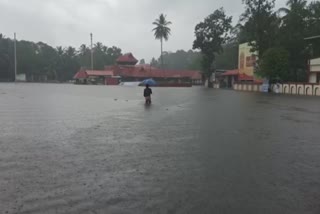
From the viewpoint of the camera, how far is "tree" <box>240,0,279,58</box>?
61594mm

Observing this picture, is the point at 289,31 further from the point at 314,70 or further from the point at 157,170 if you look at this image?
the point at 157,170

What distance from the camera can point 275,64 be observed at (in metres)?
53.7

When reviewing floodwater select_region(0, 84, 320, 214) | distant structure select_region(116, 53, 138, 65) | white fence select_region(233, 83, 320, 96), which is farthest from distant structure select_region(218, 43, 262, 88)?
floodwater select_region(0, 84, 320, 214)

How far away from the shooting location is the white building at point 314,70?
5293 cm

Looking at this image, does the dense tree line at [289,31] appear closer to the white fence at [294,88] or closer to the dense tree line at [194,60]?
the white fence at [294,88]

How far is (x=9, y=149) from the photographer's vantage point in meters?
9.48

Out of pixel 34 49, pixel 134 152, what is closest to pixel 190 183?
pixel 134 152

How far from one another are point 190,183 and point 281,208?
1.64 m

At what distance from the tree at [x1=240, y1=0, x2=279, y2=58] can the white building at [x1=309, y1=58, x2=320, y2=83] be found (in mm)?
8460

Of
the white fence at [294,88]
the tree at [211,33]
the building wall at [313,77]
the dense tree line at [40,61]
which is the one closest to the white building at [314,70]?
the building wall at [313,77]

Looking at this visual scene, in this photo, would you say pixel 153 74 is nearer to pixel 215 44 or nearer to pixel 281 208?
pixel 215 44

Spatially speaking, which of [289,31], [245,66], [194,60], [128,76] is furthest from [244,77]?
[194,60]

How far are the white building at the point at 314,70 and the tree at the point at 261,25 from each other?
846 centimetres

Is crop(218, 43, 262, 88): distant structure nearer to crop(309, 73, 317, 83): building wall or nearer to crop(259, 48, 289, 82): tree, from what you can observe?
crop(259, 48, 289, 82): tree
